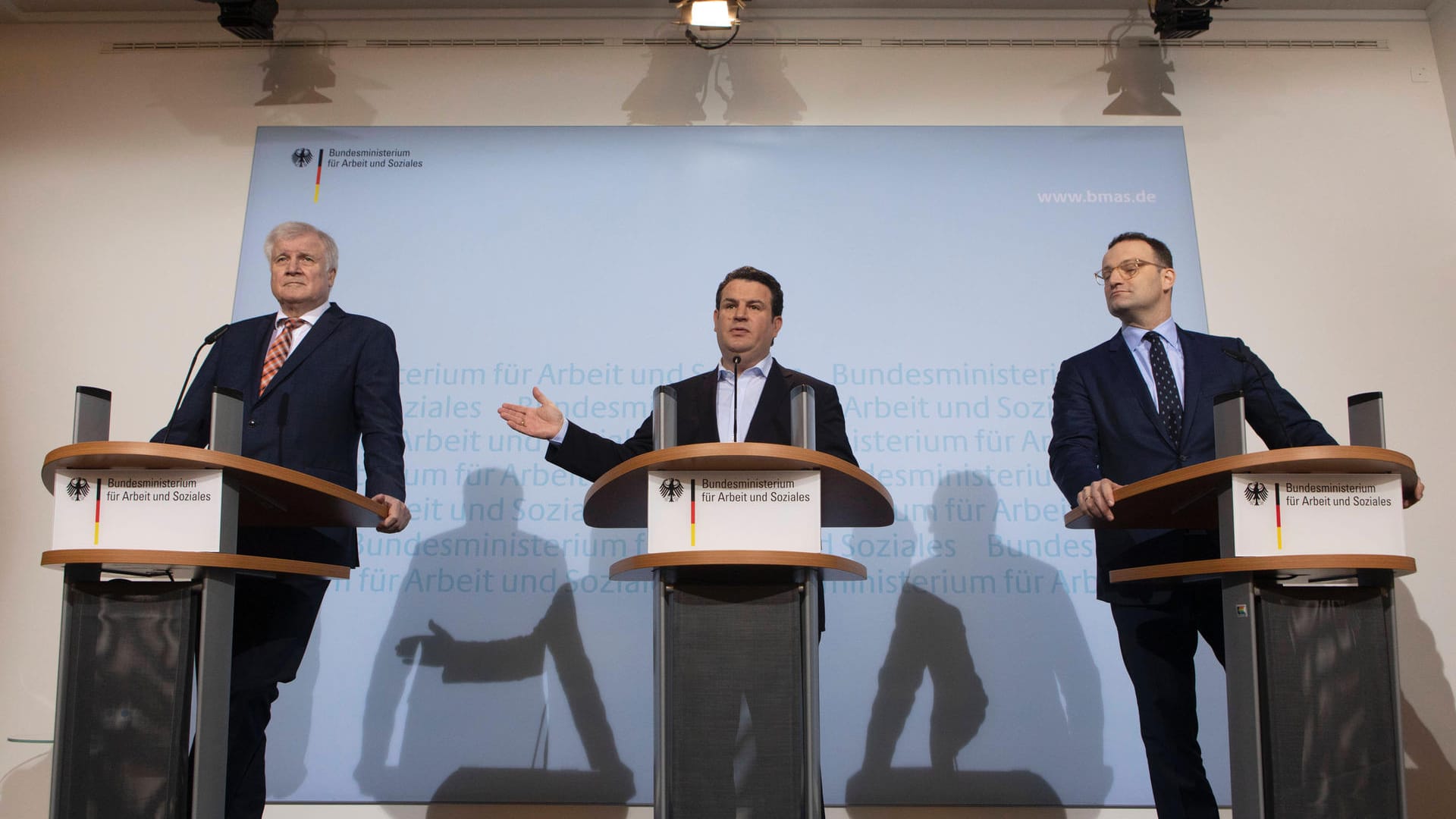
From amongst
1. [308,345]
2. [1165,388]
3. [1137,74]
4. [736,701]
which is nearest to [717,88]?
[1137,74]

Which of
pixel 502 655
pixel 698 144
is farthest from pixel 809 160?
pixel 502 655

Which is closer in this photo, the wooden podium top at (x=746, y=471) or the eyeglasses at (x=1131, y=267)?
the wooden podium top at (x=746, y=471)

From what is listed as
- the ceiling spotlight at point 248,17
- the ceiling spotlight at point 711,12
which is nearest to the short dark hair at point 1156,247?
the ceiling spotlight at point 711,12

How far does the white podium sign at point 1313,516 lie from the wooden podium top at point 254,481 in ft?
6.39

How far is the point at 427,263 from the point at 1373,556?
3.68 m

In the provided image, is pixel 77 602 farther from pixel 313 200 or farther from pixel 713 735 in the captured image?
pixel 313 200

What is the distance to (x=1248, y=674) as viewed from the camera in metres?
2.09

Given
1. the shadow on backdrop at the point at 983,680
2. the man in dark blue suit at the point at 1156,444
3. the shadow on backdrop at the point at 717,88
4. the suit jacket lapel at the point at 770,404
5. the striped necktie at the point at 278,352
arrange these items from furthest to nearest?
the shadow on backdrop at the point at 717,88
the shadow on backdrop at the point at 983,680
the striped necktie at the point at 278,352
the suit jacket lapel at the point at 770,404
the man in dark blue suit at the point at 1156,444

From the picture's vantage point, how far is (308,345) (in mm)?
3023

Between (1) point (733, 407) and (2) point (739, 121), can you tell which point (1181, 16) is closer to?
(2) point (739, 121)

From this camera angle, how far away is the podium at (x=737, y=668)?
2074 mm

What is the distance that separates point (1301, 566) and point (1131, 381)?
1.16 metres

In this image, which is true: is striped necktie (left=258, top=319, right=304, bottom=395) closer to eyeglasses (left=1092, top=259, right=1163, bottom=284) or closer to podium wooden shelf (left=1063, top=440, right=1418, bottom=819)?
podium wooden shelf (left=1063, top=440, right=1418, bottom=819)

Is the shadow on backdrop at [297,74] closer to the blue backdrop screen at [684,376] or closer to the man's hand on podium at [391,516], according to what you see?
the blue backdrop screen at [684,376]
